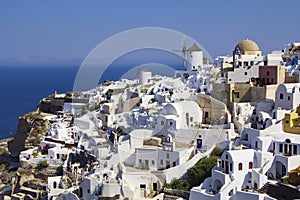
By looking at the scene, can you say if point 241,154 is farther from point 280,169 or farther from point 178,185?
point 178,185

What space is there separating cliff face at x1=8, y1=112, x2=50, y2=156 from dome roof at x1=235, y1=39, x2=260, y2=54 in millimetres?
12266

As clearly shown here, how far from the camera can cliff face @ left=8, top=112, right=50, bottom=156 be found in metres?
26.7

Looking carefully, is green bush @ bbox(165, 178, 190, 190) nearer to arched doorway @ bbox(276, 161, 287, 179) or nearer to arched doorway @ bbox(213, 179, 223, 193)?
arched doorway @ bbox(213, 179, 223, 193)

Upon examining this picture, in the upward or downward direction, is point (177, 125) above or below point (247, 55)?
below

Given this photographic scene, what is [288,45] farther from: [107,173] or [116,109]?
[107,173]

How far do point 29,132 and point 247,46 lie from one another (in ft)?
47.9

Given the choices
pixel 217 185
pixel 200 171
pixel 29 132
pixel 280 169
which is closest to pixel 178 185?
pixel 200 171

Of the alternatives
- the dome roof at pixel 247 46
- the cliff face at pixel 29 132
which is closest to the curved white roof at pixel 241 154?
the dome roof at pixel 247 46

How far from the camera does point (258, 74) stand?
21.5m

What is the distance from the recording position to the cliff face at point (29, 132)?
87.5 feet

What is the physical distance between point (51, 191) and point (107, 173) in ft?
9.22

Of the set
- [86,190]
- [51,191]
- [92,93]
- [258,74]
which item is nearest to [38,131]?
[92,93]

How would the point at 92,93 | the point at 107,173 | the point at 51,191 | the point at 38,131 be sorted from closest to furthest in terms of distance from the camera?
the point at 107,173
the point at 51,191
the point at 38,131
the point at 92,93

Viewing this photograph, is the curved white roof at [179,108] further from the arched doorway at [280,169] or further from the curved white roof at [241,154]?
the arched doorway at [280,169]
